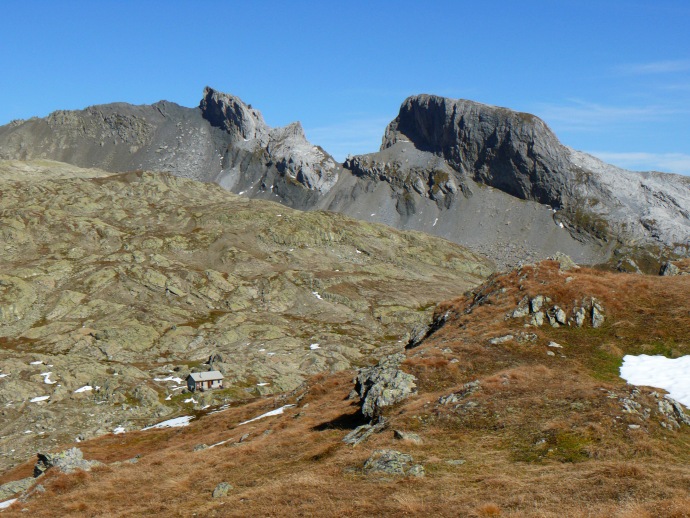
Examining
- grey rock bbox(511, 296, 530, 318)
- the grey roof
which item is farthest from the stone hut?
grey rock bbox(511, 296, 530, 318)

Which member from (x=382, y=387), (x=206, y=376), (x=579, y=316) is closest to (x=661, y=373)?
(x=579, y=316)

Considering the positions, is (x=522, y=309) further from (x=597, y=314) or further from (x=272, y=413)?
(x=272, y=413)

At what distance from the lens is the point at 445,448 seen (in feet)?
89.7

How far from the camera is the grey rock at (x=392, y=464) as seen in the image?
24.2m

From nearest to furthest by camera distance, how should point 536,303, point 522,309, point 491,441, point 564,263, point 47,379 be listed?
point 491,441
point 536,303
point 522,309
point 564,263
point 47,379

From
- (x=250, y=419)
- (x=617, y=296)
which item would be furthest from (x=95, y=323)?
(x=617, y=296)

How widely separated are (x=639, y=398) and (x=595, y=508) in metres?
14.2

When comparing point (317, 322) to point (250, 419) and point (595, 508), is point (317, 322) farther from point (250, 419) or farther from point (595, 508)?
point (595, 508)

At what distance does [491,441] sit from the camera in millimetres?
27750

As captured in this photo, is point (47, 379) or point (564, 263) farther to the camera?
point (47, 379)

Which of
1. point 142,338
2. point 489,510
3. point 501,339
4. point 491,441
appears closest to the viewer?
point 489,510

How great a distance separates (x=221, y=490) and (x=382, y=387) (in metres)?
15.0

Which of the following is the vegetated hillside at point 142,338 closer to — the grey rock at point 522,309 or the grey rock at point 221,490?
the grey rock at point 221,490

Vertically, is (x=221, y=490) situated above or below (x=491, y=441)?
below
